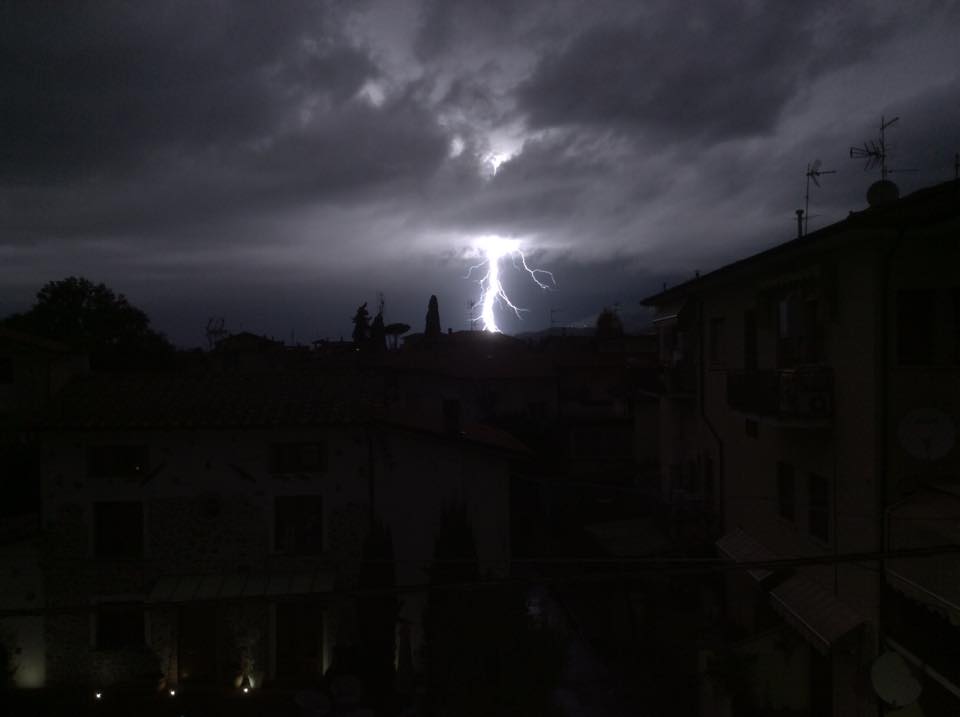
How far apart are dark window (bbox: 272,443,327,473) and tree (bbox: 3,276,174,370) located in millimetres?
21701

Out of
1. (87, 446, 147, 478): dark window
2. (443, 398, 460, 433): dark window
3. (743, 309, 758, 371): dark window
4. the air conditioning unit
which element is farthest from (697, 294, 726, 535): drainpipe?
(87, 446, 147, 478): dark window

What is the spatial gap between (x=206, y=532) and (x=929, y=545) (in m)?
13.8

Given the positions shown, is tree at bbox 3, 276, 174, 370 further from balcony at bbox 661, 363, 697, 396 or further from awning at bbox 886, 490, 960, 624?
awning at bbox 886, 490, 960, 624

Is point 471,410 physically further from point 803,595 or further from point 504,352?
point 803,595

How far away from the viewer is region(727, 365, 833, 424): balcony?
37.8 feet

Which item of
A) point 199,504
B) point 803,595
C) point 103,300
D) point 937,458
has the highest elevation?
point 103,300

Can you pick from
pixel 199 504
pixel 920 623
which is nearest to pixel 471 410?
pixel 199 504

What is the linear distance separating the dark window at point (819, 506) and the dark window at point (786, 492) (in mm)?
750

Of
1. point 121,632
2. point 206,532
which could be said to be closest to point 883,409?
point 206,532

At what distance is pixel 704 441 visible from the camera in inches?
744

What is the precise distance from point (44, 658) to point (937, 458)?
17968 mm

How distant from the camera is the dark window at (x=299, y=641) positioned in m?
16.0

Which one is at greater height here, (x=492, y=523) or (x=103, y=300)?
(x=103, y=300)

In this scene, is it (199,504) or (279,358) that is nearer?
(199,504)
